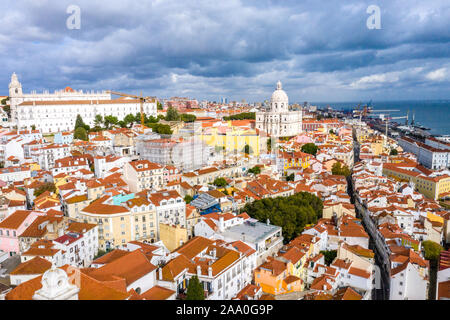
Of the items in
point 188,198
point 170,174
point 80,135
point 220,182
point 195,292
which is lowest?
point 195,292

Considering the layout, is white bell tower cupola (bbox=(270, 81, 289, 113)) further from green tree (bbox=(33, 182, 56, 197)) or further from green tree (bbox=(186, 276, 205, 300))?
green tree (bbox=(186, 276, 205, 300))

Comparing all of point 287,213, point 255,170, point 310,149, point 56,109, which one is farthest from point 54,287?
point 56,109

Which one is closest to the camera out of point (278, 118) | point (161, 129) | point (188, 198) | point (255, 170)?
point (188, 198)

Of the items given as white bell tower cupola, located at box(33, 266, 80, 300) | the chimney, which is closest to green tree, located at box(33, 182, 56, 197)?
the chimney

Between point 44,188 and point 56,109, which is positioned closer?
point 44,188

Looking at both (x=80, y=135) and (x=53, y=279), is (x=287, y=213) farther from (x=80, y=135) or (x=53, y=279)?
(x=80, y=135)
